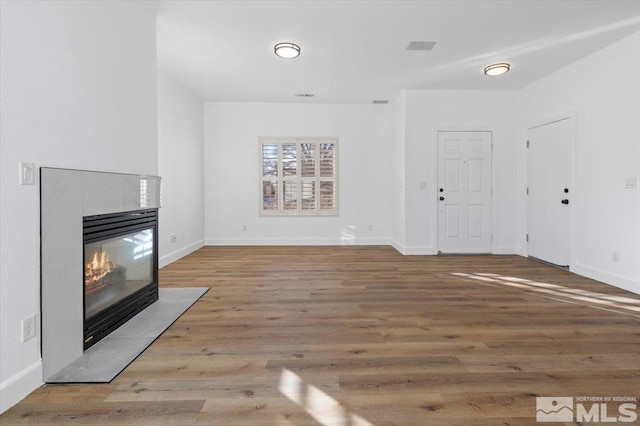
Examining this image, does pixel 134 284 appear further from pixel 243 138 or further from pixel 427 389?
pixel 243 138

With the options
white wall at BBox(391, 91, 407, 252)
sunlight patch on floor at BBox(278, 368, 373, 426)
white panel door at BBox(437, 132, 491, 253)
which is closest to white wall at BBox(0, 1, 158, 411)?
sunlight patch on floor at BBox(278, 368, 373, 426)

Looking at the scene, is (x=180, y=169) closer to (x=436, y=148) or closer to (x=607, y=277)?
(x=436, y=148)

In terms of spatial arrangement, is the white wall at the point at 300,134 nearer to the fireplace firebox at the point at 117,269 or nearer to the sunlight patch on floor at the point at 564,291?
the sunlight patch on floor at the point at 564,291

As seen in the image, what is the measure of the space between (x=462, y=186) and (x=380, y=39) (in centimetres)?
310

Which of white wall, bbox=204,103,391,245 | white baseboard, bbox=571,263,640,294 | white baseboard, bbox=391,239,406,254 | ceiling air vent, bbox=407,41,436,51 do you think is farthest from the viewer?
white wall, bbox=204,103,391,245

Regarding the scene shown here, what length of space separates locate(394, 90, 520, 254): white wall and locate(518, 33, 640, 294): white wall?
1.07m

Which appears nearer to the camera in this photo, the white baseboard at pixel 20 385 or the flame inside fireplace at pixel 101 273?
the white baseboard at pixel 20 385

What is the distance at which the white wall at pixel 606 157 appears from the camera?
3.68 metres

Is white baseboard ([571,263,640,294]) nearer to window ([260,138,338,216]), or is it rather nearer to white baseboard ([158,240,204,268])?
window ([260,138,338,216])

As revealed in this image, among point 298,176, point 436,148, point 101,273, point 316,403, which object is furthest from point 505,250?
point 101,273

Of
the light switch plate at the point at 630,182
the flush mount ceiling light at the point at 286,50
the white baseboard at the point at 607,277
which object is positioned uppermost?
the flush mount ceiling light at the point at 286,50

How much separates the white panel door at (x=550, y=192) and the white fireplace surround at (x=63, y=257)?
18.2 feet

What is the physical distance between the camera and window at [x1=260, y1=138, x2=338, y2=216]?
7012mm

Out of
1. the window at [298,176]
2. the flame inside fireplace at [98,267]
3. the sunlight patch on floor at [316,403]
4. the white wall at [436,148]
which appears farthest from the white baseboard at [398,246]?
the flame inside fireplace at [98,267]
